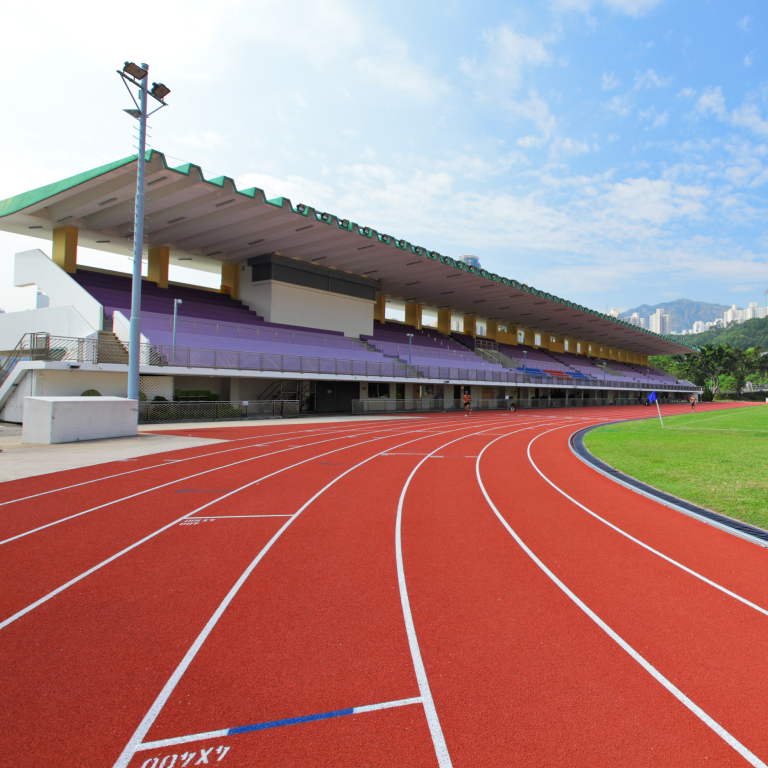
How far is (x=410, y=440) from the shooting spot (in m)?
17.1

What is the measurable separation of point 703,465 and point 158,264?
30.8m

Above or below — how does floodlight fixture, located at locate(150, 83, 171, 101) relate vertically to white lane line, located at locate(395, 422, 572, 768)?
above

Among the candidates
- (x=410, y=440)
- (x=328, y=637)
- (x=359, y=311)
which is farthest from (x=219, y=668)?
(x=359, y=311)

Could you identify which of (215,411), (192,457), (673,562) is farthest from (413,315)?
(673,562)

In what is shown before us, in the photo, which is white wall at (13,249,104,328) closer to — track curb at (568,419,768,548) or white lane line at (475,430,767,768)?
track curb at (568,419,768,548)

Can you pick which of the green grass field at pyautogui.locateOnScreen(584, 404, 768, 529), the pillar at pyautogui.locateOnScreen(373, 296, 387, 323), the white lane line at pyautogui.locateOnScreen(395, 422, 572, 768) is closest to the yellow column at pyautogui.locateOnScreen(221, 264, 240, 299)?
the pillar at pyautogui.locateOnScreen(373, 296, 387, 323)

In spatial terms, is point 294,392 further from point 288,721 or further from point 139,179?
point 288,721

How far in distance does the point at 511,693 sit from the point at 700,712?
3.68 ft

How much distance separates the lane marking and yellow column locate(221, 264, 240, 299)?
34.7 m

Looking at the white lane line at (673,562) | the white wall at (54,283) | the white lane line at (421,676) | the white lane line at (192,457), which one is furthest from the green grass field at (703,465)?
the white wall at (54,283)

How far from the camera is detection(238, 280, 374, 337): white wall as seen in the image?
1288 inches

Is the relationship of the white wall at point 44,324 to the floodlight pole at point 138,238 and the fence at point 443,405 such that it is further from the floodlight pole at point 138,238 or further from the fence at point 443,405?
the fence at point 443,405

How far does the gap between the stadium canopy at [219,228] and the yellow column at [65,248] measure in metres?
0.44

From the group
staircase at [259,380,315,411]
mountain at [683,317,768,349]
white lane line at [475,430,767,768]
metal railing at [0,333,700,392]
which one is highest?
mountain at [683,317,768,349]
